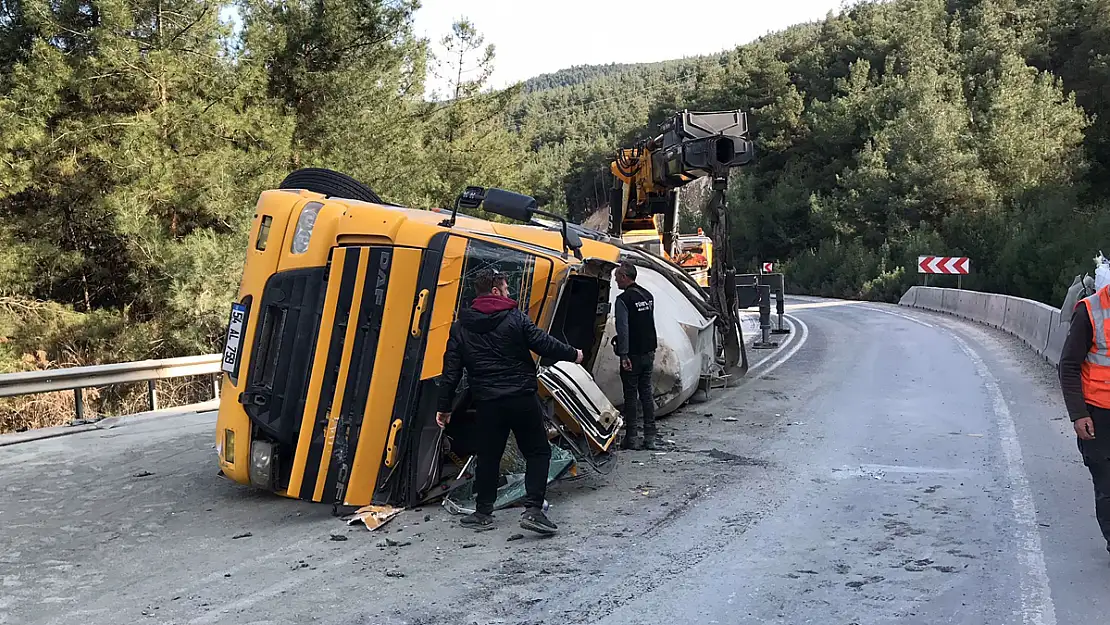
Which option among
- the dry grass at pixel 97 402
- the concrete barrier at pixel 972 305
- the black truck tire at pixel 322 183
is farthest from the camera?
the concrete barrier at pixel 972 305

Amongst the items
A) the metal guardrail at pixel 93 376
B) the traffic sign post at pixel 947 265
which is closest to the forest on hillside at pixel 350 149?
the traffic sign post at pixel 947 265

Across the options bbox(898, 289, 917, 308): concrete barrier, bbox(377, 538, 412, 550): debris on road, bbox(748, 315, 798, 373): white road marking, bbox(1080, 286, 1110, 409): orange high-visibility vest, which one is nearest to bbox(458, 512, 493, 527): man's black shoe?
bbox(377, 538, 412, 550): debris on road

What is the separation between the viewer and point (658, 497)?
6520 mm

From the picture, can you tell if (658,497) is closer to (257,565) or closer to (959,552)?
(959,552)

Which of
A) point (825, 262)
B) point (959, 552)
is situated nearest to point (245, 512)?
point (959, 552)

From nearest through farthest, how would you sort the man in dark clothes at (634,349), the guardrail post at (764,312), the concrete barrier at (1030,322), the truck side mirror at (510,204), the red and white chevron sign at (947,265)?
the truck side mirror at (510,204) → the man in dark clothes at (634,349) → the concrete barrier at (1030,322) → the guardrail post at (764,312) → the red and white chevron sign at (947,265)

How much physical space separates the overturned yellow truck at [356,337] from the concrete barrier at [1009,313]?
10071 millimetres

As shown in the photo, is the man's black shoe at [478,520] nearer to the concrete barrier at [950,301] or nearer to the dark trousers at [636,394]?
the dark trousers at [636,394]

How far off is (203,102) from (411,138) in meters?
5.72

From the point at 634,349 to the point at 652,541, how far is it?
9.83 feet

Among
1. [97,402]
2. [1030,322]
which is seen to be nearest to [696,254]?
[1030,322]

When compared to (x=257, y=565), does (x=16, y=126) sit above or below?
above

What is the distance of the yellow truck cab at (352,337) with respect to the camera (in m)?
5.99

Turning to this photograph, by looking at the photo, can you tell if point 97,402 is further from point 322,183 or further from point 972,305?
point 972,305
